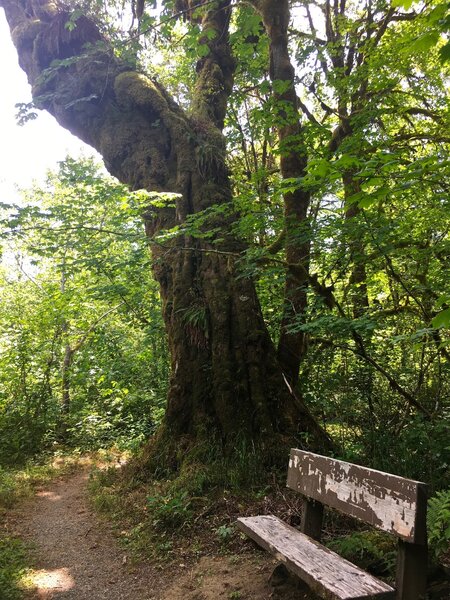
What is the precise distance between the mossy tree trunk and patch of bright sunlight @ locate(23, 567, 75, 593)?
210 cm

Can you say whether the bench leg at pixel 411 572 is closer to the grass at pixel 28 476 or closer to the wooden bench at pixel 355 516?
the wooden bench at pixel 355 516

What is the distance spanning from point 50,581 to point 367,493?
2946mm

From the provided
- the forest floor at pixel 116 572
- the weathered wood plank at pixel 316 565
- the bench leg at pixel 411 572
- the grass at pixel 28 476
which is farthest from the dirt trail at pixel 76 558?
the bench leg at pixel 411 572

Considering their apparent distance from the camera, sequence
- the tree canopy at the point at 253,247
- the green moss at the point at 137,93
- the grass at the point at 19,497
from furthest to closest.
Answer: the green moss at the point at 137,93
the tree canopy at the point at 253,247
the grass at the point at 19,497

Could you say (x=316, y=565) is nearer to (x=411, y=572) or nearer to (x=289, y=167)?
(x=411, y=572)

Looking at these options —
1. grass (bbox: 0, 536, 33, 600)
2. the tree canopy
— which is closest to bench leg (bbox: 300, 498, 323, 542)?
the tree canopy

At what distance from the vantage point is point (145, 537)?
14.9ft

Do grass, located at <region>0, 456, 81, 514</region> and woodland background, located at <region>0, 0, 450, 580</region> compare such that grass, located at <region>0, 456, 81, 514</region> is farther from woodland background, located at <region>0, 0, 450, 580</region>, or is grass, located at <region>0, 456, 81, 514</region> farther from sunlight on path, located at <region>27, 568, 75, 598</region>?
sunlight on path, located at <region>27, 568, 75, 598</region>

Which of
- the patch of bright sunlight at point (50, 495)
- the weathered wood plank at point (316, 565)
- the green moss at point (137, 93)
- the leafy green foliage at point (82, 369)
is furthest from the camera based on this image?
the leafy green foliage at point (82, 369)

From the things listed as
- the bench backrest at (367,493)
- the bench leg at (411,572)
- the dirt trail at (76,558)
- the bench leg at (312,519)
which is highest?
the bench backrest at (367,493)

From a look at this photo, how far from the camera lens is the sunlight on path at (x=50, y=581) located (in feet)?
12.3

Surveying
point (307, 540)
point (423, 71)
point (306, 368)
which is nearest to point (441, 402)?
point (306, 368)

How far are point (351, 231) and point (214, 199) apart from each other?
9.77 feet

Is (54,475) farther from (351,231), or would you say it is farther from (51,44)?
(51,44)
